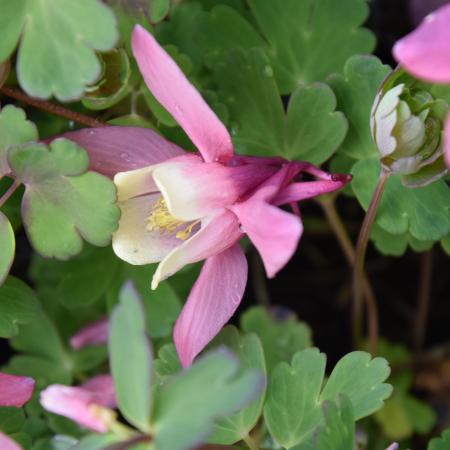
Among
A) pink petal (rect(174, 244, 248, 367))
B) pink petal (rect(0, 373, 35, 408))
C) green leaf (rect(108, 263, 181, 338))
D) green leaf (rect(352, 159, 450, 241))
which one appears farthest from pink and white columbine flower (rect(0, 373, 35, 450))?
green leaf (rect(352, 159, 450, 241))

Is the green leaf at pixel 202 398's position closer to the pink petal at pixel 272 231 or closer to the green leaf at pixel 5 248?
the pink petal at pixel 272 231

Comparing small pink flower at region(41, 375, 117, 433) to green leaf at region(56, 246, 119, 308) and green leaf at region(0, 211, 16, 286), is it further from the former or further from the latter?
green leaf at region(56, 246, 119, 308)

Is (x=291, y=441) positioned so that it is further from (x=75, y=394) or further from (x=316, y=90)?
(x=316, y=90)

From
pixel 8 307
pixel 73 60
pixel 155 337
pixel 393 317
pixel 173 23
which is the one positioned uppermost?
pixel 73 60

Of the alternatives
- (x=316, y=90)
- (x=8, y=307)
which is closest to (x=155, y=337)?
(x=8, y=307)

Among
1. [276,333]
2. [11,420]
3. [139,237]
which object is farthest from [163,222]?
[276,333]

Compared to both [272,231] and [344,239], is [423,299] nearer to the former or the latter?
[344,239]
